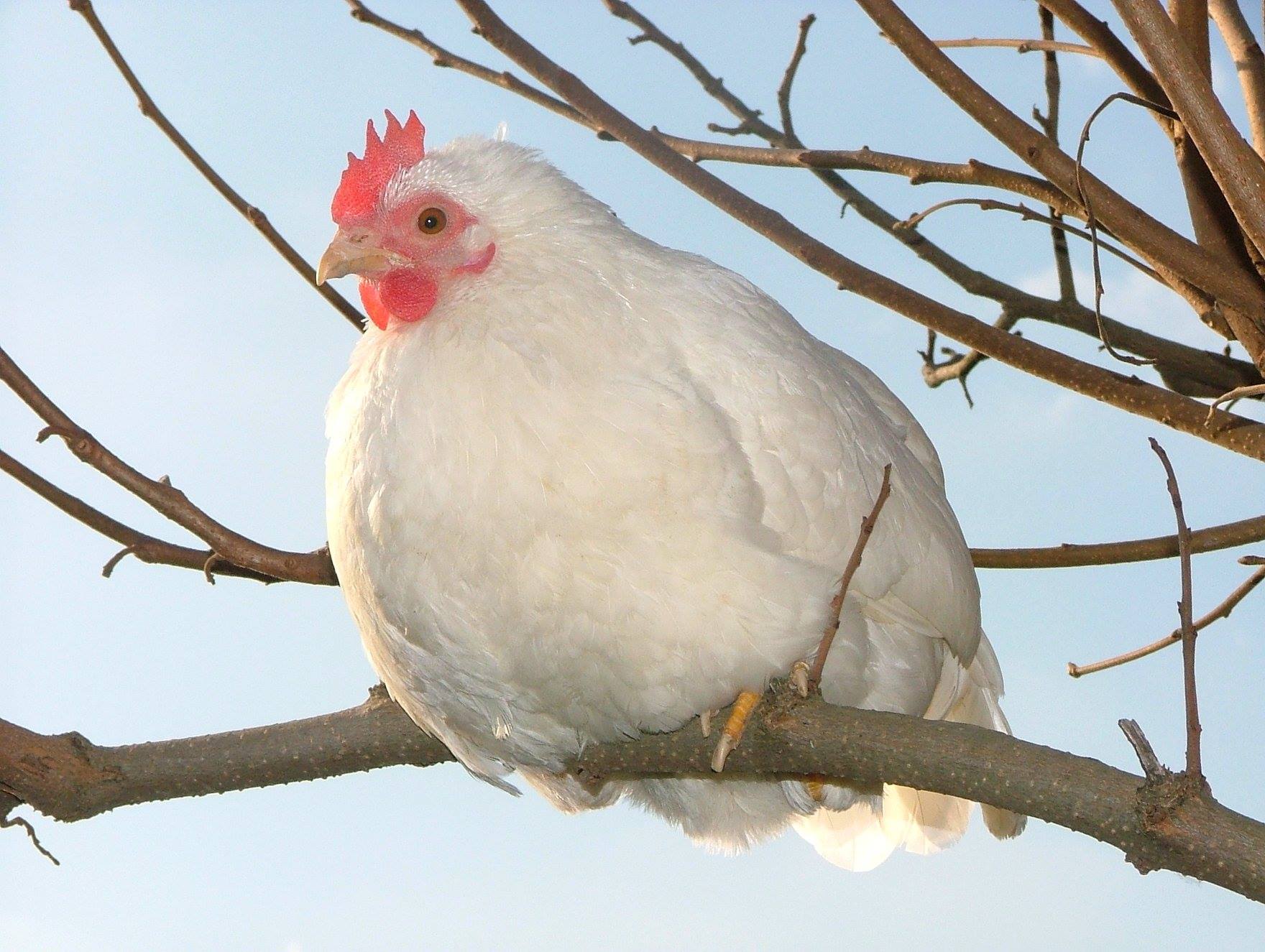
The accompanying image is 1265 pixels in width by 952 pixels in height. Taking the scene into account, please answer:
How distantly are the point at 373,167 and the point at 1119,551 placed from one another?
1996 mm

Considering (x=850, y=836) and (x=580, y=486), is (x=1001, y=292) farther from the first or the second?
(x=580, y=486)

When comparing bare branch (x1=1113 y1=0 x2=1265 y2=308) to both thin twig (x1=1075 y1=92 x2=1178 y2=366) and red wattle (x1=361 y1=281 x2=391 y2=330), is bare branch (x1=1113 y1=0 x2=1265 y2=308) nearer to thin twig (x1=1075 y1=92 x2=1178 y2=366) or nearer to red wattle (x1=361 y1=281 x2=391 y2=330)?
thin twig (x1=1075 y1=92 x2=1178 y2=366)

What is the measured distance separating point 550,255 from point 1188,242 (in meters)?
1.41

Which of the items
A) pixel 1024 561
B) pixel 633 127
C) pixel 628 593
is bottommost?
pixel 628 593

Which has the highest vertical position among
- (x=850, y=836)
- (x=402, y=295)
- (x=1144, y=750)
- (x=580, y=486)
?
(x=402, y=295)

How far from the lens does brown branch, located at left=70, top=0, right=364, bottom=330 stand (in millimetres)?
2869

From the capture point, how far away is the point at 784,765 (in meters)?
2.07

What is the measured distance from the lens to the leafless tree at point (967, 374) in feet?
5.92

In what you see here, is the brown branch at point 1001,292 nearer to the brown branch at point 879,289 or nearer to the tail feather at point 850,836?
the brown branch at point 879,289

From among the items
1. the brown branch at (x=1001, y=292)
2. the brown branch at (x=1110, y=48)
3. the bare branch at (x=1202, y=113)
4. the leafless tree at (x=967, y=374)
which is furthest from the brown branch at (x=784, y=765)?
the brown branch at (x=1110, y=48)

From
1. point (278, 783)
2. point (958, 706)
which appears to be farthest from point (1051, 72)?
point (278, 783)

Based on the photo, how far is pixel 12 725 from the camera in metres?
2.48

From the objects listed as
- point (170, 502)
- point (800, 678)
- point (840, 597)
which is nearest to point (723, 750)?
point (800, 678)

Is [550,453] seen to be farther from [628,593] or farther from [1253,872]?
[1253,872]
